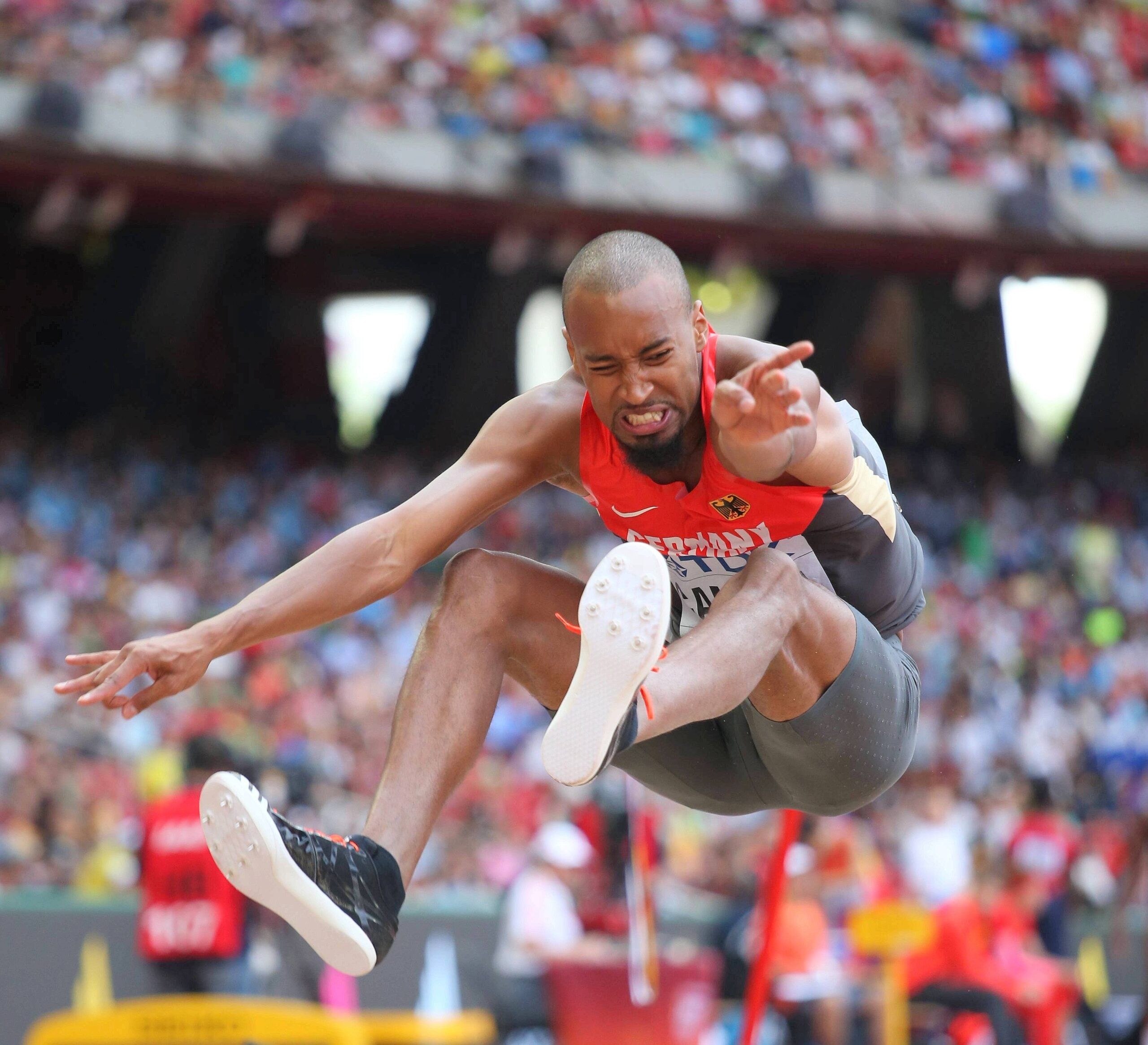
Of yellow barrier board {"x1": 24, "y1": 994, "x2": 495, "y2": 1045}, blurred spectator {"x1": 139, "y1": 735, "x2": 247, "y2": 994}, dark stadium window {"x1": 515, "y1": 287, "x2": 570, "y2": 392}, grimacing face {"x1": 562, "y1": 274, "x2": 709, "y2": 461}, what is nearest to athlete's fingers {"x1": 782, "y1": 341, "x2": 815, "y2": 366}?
grimacing face {"x1": 562, "y1": 274, "x2": 709, "y2": 461}

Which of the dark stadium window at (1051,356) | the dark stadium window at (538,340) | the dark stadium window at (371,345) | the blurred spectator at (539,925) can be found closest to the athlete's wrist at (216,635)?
the blurred spectator at (539,925)

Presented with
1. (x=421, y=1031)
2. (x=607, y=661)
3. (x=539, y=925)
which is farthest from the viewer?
(x=539, y=925)

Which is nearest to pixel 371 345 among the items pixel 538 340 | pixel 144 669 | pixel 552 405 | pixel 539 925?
pixel 538 340

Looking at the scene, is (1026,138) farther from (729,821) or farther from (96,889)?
(96,889)

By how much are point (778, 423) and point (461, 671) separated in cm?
87

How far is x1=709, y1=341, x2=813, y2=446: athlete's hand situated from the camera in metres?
2.94

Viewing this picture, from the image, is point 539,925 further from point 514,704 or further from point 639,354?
point 514,704

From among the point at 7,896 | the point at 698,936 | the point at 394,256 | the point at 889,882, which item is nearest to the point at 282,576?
the point at 7,896

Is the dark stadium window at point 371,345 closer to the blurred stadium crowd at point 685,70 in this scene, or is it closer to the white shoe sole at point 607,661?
the blurred stadium crowd at point 685,70

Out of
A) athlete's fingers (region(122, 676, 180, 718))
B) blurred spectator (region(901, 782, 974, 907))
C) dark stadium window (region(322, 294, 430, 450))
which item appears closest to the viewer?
athlete's fingers (region(122, 676, 180, 718))

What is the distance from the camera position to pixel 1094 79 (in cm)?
1878

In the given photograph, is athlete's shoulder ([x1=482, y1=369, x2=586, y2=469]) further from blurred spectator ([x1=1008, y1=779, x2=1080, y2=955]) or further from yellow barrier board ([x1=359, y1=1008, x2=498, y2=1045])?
blurred spectator ([x1=1008, y1=779, x2=1080, y2=955])

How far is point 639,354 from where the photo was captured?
310 centimetres

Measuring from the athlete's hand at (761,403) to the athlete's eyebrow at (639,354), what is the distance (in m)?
0.17
